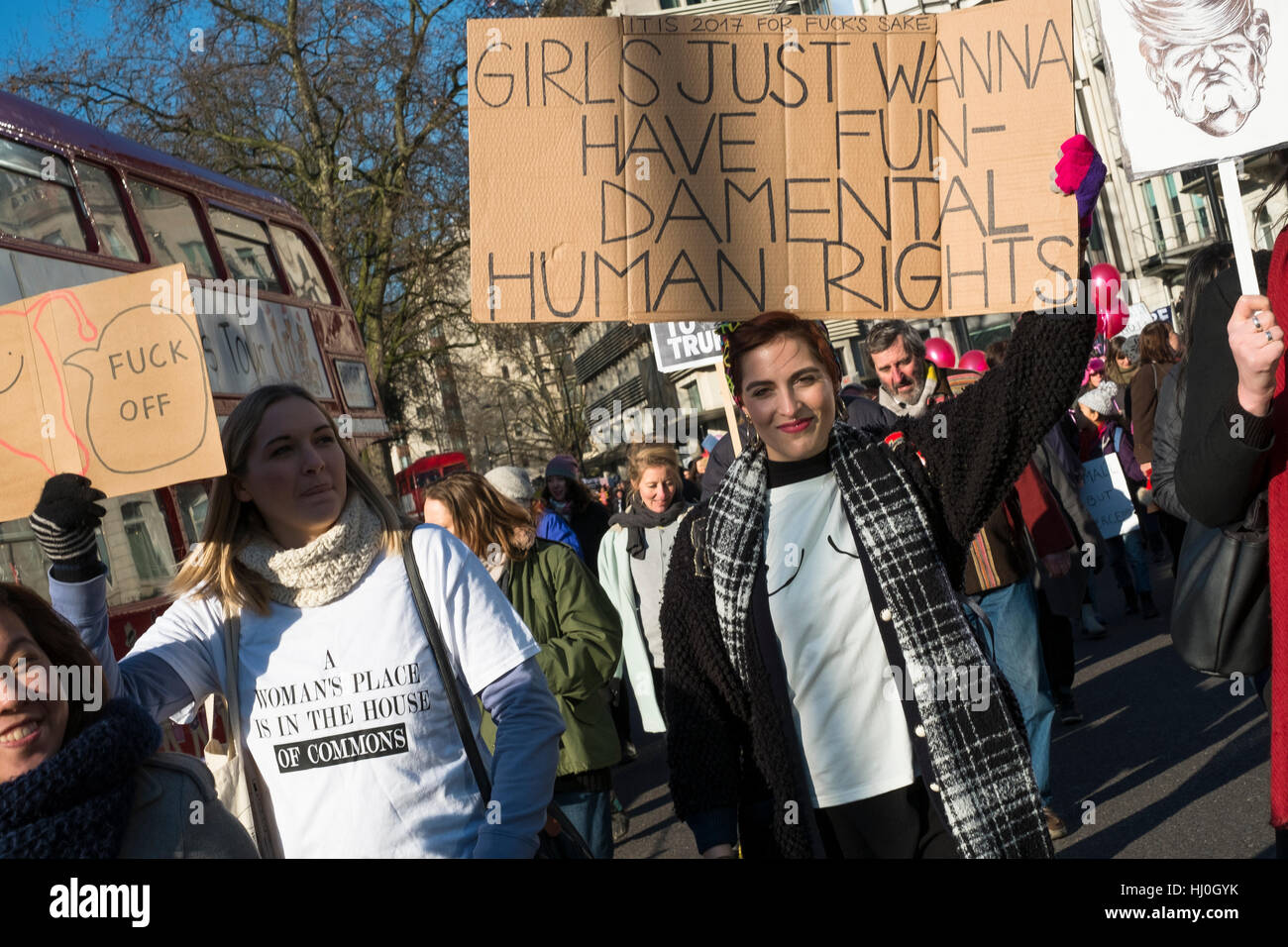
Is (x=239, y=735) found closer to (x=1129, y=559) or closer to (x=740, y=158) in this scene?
(x=740, y=158)

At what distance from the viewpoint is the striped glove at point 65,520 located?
263 cm

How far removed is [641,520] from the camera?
23.1ft

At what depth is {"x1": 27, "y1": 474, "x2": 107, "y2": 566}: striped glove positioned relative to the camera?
8.62 ft

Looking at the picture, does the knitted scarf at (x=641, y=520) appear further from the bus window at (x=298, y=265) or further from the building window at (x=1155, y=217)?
the building window at (x=1155, y=217)

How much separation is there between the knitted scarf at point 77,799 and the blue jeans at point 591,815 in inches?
97.4

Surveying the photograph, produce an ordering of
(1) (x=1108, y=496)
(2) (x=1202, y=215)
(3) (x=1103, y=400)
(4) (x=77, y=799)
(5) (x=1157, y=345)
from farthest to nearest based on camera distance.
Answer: (2) (x=1202, y=215), (3) (x=1103, y=400), (1) (x=1108, y=496), (5) (x=1157, y=345), (4) (x=77, y=799)

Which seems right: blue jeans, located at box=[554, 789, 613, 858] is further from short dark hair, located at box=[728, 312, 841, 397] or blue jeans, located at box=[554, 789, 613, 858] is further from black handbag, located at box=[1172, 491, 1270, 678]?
black handbag, located at box=[1172, 491, 1270, 678]

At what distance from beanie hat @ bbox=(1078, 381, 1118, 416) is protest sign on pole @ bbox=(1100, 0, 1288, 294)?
823cm

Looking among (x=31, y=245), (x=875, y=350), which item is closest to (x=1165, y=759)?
(x=875, y=350)

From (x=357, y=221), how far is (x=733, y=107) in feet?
69.3

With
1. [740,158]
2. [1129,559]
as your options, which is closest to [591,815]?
[740,158]

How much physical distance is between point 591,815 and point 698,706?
1.91 metres

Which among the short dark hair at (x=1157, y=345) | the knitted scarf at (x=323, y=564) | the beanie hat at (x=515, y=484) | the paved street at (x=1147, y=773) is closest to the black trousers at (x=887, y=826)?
the knitted scarf at (x=323, y=564)

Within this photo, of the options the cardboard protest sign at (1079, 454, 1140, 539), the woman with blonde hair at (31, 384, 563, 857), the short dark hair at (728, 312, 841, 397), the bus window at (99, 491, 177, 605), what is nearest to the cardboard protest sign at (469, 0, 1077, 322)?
the short dark hair at (728, 312, 841, 397)
